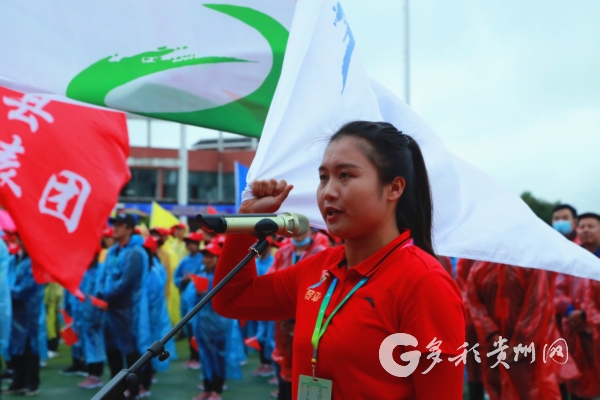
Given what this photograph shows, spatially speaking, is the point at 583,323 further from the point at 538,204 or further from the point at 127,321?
the point at 538,204

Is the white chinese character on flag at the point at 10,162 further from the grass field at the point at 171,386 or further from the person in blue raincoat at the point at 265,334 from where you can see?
the person in blue raincoat at the point at 265,334

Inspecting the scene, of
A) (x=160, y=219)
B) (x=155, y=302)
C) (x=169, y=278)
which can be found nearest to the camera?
(x=155, y=302)

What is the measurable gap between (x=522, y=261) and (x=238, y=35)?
66.3 inches

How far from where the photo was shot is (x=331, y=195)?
184 centimetres

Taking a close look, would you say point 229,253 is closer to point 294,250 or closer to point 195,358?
point 294,250

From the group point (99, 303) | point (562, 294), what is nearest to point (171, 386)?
point (99, 303)

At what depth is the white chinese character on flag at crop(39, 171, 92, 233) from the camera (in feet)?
11.6

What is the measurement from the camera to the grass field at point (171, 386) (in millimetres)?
7621

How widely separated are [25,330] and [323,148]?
6464 mm

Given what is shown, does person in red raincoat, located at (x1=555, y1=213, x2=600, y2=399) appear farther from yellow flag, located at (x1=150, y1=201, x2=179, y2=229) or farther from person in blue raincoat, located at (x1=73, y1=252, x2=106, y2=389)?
yellow flag, located at (x1=150, y1=201, x2=179, y2=229)

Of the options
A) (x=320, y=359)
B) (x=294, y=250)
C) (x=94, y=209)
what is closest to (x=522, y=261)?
(x=320, y=359)

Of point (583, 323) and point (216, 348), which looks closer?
point (583, 323)

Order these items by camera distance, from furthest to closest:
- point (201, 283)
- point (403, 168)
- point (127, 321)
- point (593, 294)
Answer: point (201, 283) < point (127, 321) < point (593, 294) < point (403, 168)

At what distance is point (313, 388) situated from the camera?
5.81 ft
